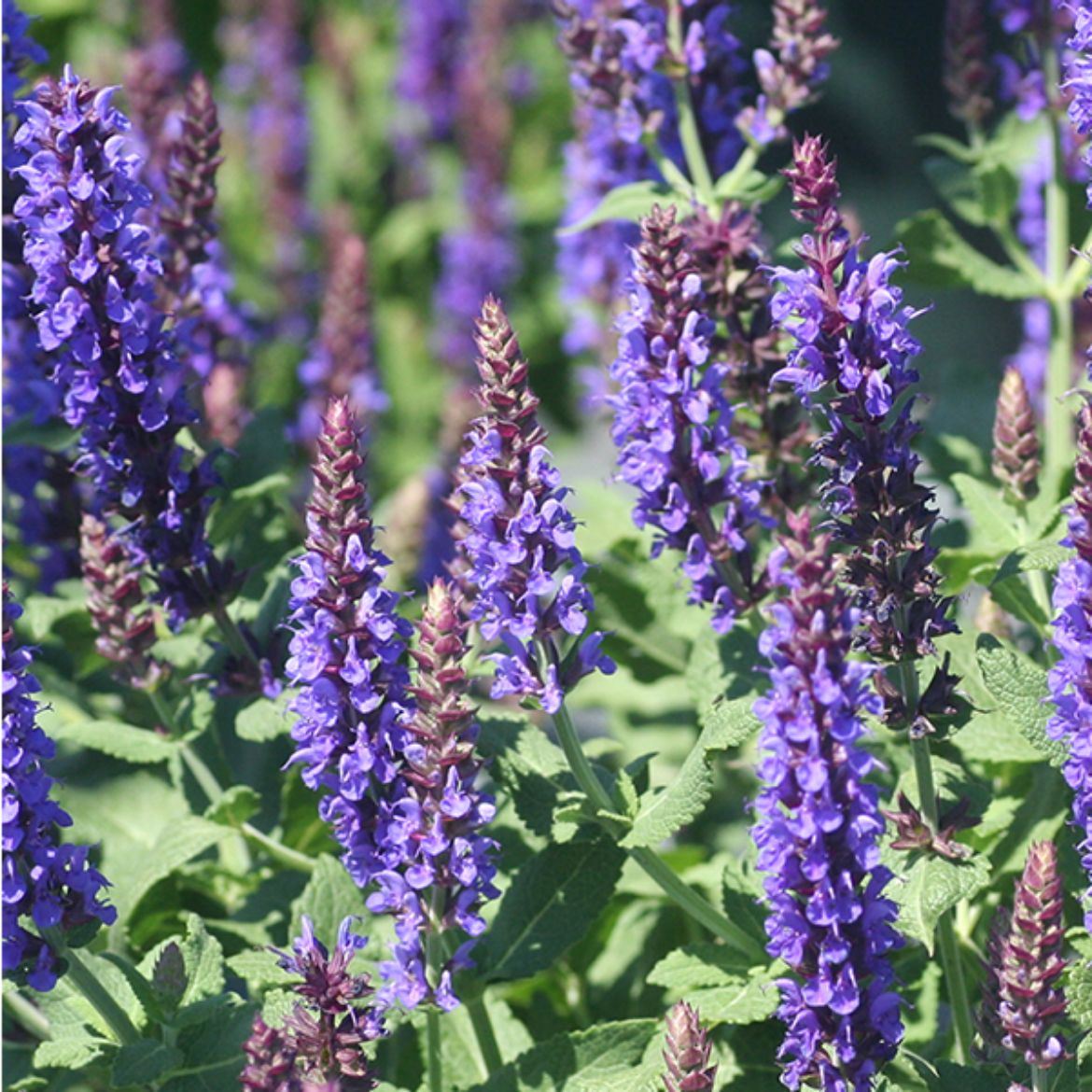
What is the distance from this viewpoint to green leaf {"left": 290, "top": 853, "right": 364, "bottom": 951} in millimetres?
2959

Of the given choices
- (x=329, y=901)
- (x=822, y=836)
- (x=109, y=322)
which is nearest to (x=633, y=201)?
(x=109, y=322)

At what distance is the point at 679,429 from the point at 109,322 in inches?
37.6

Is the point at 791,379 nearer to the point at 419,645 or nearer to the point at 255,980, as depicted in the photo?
the point at 419,645

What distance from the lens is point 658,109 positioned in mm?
3867

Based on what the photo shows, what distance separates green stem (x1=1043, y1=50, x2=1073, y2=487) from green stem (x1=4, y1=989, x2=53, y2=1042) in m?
2.31

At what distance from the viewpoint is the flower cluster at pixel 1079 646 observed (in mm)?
2232

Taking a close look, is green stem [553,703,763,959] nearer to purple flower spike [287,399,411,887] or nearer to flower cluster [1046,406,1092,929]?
purple flower spike [287,399,411,887]

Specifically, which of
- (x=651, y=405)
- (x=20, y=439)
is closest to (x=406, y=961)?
(x=651, y=405)

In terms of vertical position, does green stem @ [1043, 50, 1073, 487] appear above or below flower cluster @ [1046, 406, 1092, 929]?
above

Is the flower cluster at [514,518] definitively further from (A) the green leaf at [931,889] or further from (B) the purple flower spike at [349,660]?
(A) the green leaf at [931,889]

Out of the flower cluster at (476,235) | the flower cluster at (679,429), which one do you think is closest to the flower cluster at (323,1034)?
the flower cluster at (679,429)

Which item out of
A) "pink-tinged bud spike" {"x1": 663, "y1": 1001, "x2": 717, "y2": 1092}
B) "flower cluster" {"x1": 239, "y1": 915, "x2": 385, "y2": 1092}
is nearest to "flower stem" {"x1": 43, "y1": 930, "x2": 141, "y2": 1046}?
"flower cluster" {"x1": 239, "y1": 915, "x2": 385, "y2": 1092}

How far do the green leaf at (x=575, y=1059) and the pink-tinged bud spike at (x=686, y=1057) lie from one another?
494mm

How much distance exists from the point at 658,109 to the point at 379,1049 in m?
2.03
